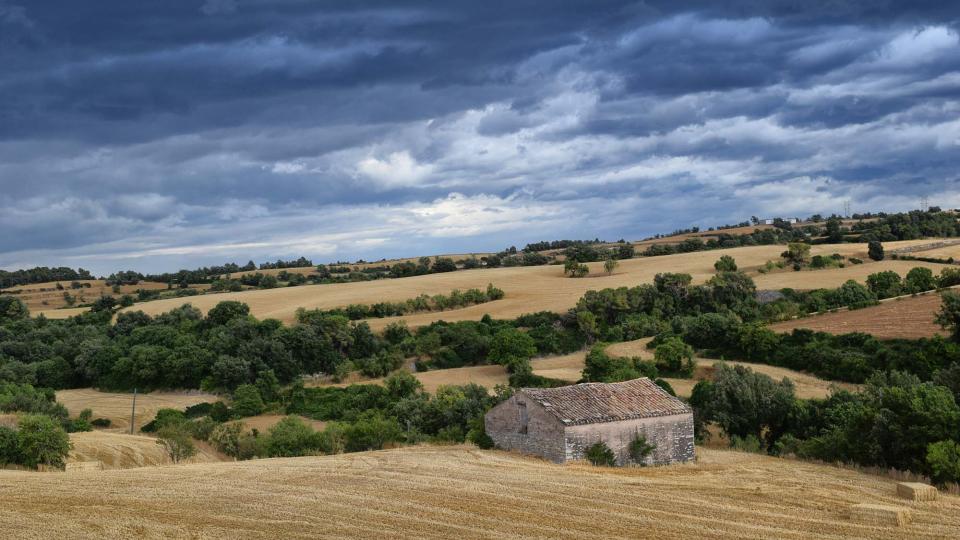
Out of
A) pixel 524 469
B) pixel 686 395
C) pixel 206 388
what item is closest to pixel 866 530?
pixel 524 469

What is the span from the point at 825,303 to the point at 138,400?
180 ft

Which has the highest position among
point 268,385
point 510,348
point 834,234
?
point 834,234

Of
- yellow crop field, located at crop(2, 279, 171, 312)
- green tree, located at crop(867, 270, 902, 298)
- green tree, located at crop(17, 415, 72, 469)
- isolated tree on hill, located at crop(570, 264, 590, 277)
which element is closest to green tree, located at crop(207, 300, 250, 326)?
isolated tree on hill, located at crop(570, 264, 590, 277)

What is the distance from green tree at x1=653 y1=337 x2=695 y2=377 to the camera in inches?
2272

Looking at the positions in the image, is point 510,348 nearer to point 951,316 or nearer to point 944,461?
point 951,316

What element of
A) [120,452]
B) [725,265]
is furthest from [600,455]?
[725,265]

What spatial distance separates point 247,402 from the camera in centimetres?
5647

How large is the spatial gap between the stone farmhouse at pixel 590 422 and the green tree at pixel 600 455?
0.61 feet

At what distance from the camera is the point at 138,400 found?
6216 centimetres

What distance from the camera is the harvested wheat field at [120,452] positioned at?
3544 centimetres

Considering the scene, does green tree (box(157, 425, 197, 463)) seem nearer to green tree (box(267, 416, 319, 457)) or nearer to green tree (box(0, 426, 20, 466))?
green tree (box(267, 416, 319, 457))

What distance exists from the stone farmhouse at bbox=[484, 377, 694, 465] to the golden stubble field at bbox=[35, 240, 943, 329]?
4417cm

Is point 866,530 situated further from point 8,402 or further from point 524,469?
point 8,402

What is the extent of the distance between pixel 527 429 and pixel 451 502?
11.0 m
